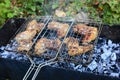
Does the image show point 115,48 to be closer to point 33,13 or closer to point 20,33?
→ point 20,33

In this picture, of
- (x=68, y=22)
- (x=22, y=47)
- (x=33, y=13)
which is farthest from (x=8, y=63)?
(x=33, y=13)

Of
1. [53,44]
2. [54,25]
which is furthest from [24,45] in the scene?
[54,25]

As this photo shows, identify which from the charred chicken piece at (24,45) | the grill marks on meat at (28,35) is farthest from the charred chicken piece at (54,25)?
the charred chicken piece at (24,45)

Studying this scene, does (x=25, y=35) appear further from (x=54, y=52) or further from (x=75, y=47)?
(x=75, y=47)

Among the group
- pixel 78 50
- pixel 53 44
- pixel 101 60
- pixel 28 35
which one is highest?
pixel 28 35

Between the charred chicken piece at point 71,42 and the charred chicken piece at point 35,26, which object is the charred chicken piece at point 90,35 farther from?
the charred chicken piece at point 35,26

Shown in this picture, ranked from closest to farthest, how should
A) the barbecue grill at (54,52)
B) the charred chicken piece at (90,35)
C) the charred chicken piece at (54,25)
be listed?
the barbecue grill at (54,52)
the charred chicken piece at (90,35)
the charred chicken piece at (54,25)
